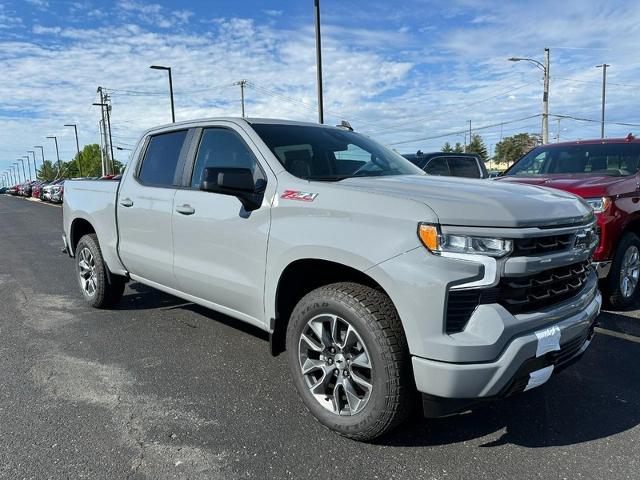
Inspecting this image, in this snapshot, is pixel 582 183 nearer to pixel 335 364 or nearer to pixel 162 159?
pixel 335 364

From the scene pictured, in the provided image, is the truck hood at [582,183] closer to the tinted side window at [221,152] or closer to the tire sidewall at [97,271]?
the tinted side window at [221,152]

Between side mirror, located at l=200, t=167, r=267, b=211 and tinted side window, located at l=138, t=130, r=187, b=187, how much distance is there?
3.59 feet

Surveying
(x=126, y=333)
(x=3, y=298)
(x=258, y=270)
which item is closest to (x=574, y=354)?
(x=258, y=270)

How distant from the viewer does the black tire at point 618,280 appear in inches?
203

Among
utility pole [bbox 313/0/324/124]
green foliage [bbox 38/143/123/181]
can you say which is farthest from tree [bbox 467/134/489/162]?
utility pole [bbox 313/0/324/124]

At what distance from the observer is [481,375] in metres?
2.44

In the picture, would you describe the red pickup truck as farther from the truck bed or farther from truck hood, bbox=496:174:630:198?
the truck bed

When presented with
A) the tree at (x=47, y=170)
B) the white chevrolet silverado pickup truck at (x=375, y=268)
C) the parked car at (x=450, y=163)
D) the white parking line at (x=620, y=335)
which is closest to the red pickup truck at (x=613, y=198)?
the white parking line at (x=620, y=335)

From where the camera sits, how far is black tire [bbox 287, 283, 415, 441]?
8.57 feet

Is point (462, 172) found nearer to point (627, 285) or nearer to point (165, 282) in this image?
point (627, 285)

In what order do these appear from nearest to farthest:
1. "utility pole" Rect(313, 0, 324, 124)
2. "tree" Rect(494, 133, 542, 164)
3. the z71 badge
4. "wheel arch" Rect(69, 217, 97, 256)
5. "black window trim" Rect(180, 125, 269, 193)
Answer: the z71 badge
"black window trim" Rect(180, 125, 269, 193)
"wheel arch" Rect(69, 217, 97, 256)
"utility pole" Rect(313, 0, 324, 124)
"tree" Rect(494, 133, 542, 164)

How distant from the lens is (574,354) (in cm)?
291

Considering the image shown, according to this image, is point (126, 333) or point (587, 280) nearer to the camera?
point (587, 280)

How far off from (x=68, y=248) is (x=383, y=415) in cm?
483
